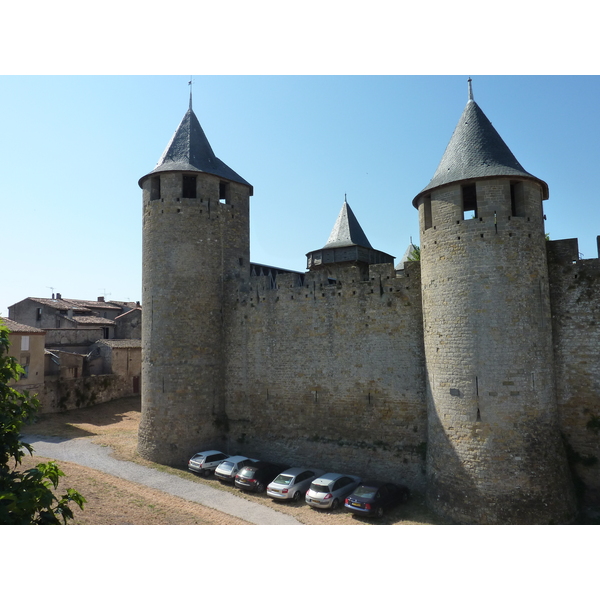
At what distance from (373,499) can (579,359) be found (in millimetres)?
6757

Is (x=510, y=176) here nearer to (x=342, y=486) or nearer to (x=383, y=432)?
(x=383, y=432)

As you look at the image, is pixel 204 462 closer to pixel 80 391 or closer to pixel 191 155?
pixel 191 155

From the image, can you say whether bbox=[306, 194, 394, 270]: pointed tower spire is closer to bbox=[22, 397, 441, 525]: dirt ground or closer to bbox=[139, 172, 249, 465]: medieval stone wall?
bbox=[139, 172, 249, 465]: medieval stone wall

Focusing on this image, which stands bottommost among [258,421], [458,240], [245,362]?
[258,421]

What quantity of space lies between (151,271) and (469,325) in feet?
39.5

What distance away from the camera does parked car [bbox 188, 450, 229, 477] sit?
1500 cm

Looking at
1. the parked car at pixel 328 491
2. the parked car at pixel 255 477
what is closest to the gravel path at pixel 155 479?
the parked car at pixel 255 477

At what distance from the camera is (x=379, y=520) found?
11.4 metres

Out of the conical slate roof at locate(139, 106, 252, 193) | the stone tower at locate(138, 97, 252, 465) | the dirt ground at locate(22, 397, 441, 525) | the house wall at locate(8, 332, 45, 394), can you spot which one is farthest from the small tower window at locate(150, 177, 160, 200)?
the house wall at locate(8, 332, 45, 394)

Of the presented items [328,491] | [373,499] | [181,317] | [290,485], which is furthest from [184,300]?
[373,499]

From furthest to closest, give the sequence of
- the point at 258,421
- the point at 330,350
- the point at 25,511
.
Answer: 1. the point at 258,421
2. the point at 330,350
3. the point at 25,511

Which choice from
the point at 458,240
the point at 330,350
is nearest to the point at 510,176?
the point at 458,240

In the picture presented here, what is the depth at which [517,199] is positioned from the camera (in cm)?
1180

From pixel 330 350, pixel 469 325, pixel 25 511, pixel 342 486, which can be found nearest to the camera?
pixel 25 511
